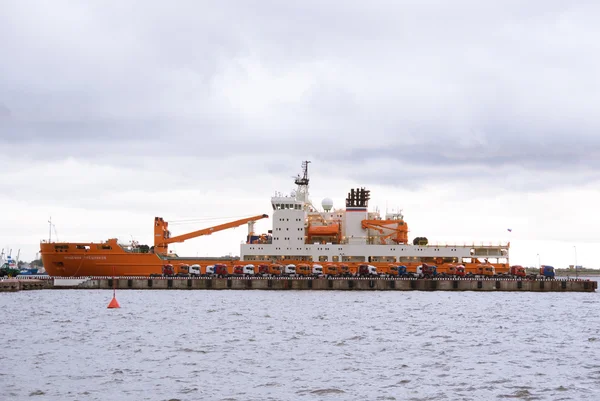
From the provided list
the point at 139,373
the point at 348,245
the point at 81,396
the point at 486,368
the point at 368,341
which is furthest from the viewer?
the point at 348,245

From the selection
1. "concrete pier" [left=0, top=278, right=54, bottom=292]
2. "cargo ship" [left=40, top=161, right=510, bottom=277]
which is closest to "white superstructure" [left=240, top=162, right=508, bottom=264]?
"cargo ship" [left=40, top=161, right=510, bottom=277]

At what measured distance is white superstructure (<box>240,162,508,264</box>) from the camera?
99000 mm

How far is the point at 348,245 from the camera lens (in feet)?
328

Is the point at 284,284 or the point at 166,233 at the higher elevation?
the point at 166,233

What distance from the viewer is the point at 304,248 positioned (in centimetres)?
9950

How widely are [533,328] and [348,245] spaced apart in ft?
155

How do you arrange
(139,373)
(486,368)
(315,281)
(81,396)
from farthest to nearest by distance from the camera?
(315,281)
(486,368)
(139,373)
(81,396)

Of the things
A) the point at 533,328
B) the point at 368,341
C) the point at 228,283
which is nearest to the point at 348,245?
A: the point at 228,283

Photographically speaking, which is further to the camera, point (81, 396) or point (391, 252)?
point (391, 252)

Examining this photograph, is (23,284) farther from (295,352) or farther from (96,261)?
(295,352)

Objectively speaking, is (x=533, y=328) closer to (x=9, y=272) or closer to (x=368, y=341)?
(x=368, y=341)

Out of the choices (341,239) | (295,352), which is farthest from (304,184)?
(295,352)

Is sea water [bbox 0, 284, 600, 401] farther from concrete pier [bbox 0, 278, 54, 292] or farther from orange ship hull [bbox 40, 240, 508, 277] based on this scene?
orange ship hull [bbox 40, 240, 508, 277]

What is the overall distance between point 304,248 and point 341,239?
18.0 ft
